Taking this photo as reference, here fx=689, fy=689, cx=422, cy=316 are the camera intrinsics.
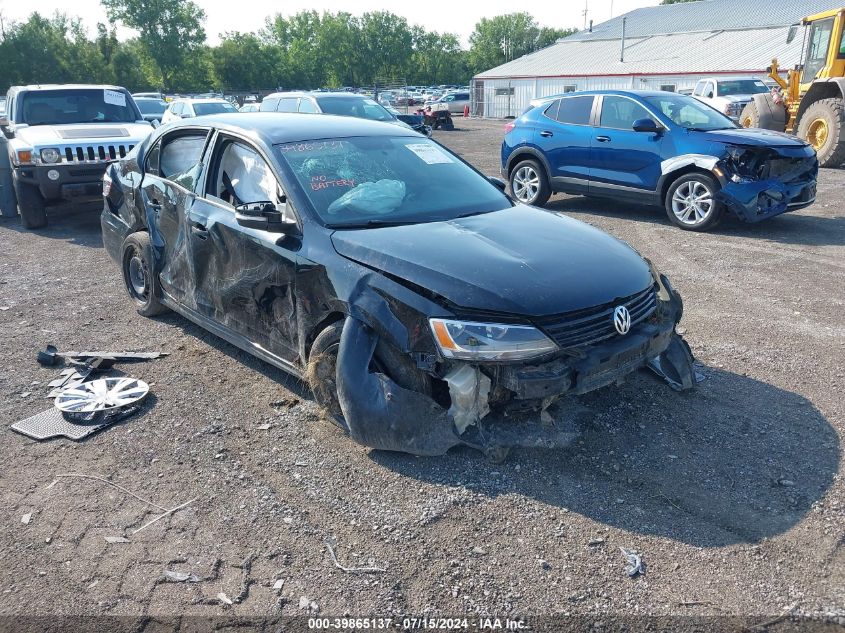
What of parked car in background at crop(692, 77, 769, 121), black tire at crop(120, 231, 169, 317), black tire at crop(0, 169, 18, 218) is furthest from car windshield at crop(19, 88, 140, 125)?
parked car in background at crop(692, 77, 769, 121)

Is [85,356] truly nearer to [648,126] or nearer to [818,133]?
[648,126]

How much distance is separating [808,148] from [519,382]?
7.66 metres

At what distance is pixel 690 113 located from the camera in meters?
9.55

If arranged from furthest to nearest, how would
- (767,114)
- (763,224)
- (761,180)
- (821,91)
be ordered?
1. (767,114)
2. (821,91)
3. (763,224)
4. (761,180)

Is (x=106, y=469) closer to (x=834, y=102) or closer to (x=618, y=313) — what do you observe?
(x=618, y=313)

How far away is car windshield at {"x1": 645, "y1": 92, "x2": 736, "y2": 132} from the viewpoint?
30.8 feet

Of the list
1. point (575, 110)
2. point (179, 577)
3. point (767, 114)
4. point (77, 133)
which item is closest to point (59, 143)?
point (77, 133)

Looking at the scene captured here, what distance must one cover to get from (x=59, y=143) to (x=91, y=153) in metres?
0.42

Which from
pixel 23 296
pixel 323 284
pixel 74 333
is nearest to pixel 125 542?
pixel 323 284

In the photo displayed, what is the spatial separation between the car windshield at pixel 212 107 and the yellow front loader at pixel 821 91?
1396 centimetres

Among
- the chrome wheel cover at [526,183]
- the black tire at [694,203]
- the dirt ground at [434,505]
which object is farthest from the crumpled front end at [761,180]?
the dirt ground at [434,505]

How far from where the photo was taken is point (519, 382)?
11.0ft

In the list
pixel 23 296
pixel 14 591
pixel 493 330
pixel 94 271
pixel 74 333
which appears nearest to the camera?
pixel 14 591

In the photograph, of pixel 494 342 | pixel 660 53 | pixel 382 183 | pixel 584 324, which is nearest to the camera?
pixel 494 342
